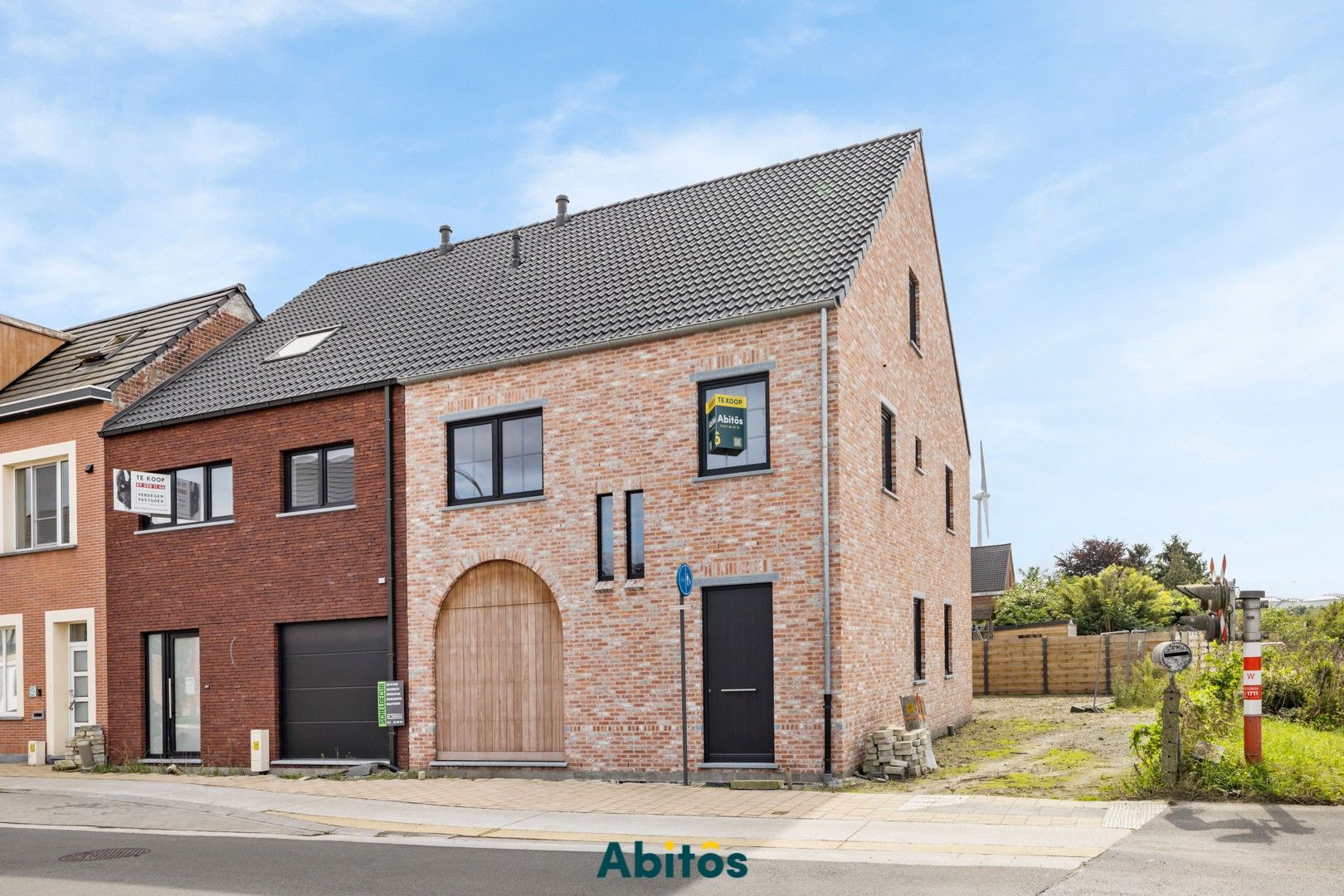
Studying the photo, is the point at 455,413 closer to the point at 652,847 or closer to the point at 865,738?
the point at 865,738

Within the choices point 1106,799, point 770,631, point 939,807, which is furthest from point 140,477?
point 1106,799

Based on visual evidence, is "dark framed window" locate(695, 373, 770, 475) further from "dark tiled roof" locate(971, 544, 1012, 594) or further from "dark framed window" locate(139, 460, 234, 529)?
"dark tiled roof" locate(971, 544, 1012, 594)

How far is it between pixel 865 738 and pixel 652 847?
541cm

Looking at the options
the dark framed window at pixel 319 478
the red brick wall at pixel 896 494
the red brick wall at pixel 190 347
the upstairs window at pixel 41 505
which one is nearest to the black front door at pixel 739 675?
the red brick wall at pixel 896 494

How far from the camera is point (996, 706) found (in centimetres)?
2691

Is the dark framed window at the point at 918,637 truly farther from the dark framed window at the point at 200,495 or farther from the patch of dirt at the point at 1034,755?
the dark framed window at the point at 200,495

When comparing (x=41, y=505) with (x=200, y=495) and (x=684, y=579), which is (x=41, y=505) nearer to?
(x=200, y=495)

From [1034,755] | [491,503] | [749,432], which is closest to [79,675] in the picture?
[491,503]

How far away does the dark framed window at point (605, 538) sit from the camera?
656 inches

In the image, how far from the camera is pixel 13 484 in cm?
2402

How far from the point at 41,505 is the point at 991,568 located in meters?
42.8

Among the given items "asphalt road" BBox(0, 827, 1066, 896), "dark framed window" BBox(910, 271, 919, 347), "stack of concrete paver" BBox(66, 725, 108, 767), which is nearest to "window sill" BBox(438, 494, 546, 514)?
"asphalt road" BBox(0, 827, 1066, 896)

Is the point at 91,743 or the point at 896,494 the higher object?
the point at 896,494

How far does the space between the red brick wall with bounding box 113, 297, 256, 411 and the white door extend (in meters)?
4.37
